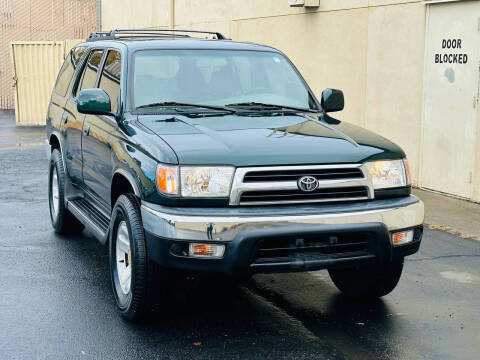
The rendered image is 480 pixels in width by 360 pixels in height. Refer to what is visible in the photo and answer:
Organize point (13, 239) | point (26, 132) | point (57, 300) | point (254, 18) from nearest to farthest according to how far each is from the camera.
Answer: point (57, 300)
point (13, 239)
point (254, 18)
point (26, 132)

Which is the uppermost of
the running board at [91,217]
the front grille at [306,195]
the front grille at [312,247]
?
the front grille at [306,195]

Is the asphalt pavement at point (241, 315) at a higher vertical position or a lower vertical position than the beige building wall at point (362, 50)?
lower

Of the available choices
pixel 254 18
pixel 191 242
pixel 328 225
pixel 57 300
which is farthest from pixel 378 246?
pixel 254 18

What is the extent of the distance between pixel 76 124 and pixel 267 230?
3046mm

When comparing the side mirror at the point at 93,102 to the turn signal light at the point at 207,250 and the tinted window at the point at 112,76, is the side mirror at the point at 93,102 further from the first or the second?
the turn signal light at the point at 207,250

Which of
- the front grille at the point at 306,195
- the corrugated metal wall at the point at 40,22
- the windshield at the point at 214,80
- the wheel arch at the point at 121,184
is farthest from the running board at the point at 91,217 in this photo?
the corrugated metal wall at the point at 40,22

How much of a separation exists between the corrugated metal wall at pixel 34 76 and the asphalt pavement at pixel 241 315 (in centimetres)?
1332

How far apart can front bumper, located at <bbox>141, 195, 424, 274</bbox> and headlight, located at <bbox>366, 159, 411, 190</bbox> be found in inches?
6.8

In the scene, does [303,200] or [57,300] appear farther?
[57,300]

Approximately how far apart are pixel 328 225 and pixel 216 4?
40.6 ft

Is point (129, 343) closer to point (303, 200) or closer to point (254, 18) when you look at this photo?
point (303, 200)

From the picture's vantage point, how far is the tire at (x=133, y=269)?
5129 mm

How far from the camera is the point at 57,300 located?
599cm

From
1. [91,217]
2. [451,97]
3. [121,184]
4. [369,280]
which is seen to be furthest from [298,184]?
[451,97]
